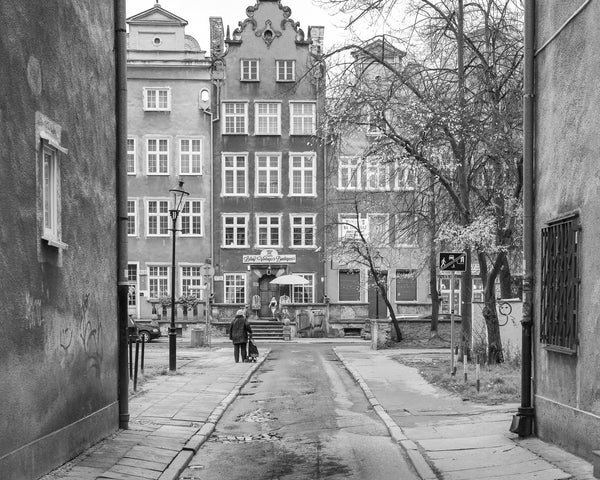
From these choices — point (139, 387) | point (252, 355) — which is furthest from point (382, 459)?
point (252, 355)

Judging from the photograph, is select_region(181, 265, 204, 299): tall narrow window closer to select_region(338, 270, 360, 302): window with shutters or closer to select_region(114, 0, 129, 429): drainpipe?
select_region(338, 270, 360, 302): window with shutters

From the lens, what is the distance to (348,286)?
53719mm

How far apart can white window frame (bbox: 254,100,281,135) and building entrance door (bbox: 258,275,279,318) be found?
8.33 m

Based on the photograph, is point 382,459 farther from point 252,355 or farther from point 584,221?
point 252,355

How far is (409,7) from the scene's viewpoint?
22047 mm

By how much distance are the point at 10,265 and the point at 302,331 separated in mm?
41741

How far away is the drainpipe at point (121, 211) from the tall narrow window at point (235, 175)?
39.4 m

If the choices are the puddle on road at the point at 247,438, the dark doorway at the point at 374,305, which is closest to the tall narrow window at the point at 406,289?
the dark doorway at the point at 374,305

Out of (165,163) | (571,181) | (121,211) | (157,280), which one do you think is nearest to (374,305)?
(157,280)

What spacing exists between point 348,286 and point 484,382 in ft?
113

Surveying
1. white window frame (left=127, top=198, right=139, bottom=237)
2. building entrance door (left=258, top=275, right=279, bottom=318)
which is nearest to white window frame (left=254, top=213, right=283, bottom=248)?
building entrance door (left=258, top=275, right=279, bottom=318)

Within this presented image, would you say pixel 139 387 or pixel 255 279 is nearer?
pixel 139 387

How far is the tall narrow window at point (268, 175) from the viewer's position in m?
53.2

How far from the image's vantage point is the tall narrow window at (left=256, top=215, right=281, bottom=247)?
53375mm
